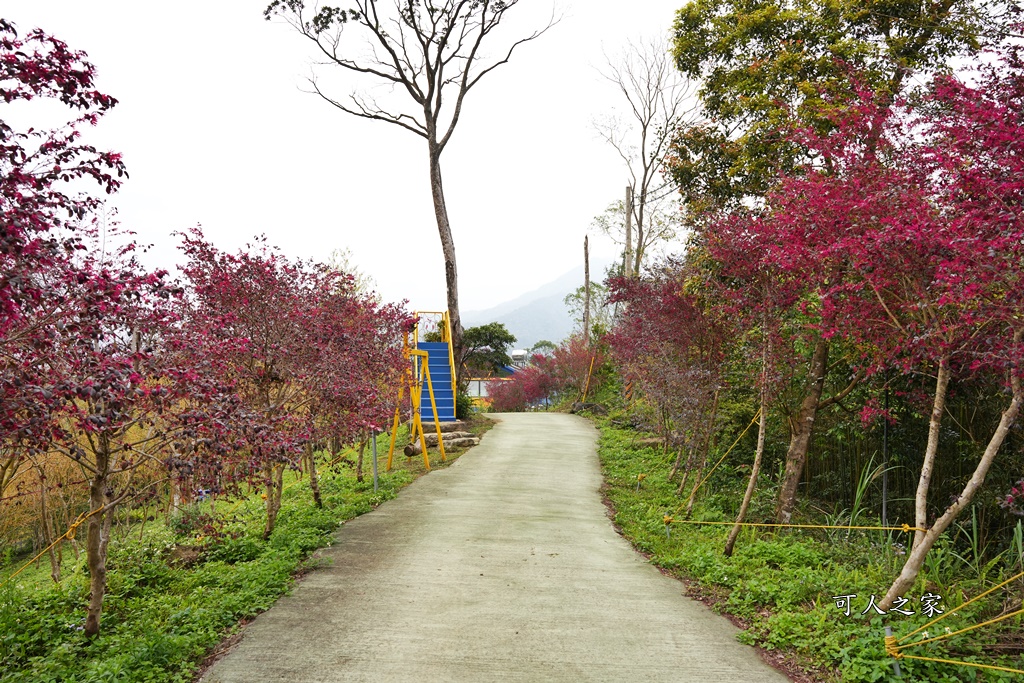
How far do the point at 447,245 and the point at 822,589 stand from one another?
41.1 ft

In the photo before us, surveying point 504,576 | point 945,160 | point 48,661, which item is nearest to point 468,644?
point 504,576

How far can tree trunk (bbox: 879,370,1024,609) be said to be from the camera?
3.69 metres

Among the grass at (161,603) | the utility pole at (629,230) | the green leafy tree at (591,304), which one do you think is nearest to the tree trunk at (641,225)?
the utility pole at (629,230)

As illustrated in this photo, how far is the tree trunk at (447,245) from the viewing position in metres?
15.8

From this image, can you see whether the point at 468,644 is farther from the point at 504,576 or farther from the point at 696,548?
the point at 696,548

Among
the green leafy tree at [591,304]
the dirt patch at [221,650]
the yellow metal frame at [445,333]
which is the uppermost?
the green leafy tree at [591,304]

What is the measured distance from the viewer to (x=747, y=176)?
900 cm

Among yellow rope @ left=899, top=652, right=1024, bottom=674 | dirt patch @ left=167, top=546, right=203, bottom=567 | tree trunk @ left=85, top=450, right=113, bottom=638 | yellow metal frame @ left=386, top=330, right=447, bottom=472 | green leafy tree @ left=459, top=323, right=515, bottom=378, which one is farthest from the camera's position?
green leafy tree @ left=459, top=323, right=515, bottom=378

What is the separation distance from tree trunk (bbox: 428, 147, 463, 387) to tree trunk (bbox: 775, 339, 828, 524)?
9.71m

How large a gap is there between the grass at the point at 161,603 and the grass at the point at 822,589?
3302 mm

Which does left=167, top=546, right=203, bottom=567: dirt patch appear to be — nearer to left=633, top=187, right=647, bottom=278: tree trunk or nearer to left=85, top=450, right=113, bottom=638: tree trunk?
left=85, top=450, right=113, bottom=638: tree trunk

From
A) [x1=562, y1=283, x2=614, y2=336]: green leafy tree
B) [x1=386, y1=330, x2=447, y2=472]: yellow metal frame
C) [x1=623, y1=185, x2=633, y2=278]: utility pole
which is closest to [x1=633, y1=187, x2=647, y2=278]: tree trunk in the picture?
[x1=623, y1=185, x2=633, y2=278]: utility pole

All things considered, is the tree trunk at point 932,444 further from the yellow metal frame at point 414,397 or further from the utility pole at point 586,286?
the utility pole at point 586,286

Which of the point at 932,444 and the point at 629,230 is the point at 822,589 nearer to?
the point at 932,444
